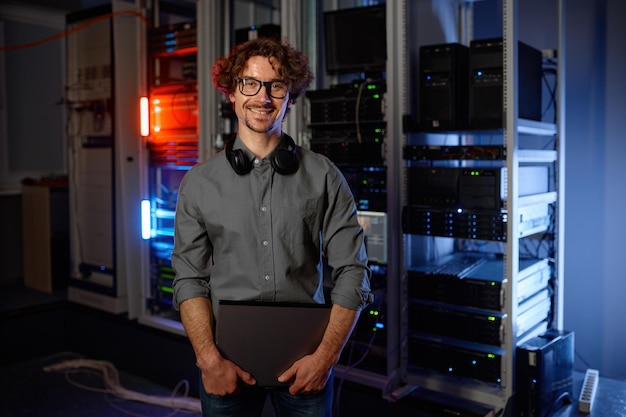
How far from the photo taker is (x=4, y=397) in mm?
3695

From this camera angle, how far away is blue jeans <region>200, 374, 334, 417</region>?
1.73 metres

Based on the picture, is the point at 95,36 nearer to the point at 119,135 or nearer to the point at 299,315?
the point at 119,135

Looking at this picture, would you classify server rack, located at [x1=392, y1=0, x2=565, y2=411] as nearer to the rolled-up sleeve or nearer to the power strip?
the power strip

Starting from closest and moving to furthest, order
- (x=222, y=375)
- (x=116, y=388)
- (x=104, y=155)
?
1. (x=222, y=375)
2. (x=116, y=388)
3. (x=104, y=155)

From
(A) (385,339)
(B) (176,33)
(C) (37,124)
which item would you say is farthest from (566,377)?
(C) (37,124)

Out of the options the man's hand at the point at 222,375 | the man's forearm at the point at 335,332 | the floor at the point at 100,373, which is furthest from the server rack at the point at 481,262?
the man's hand at the point at 222,375

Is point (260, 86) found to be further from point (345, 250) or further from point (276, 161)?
point (345, 250)

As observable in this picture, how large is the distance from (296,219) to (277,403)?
1.67 ft

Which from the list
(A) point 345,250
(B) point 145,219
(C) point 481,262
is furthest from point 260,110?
(B) point 145,219

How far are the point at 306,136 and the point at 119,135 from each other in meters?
1.45

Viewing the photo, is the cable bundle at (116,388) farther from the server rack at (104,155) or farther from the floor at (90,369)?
the server rack at (104,155)

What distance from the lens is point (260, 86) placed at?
172 cm

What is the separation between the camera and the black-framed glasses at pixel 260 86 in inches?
67.7

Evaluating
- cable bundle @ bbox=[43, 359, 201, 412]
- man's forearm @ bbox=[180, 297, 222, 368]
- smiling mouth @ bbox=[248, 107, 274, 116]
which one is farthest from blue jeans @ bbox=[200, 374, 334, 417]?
cable bundle @ bbox=[43, 359, 201, 412]
